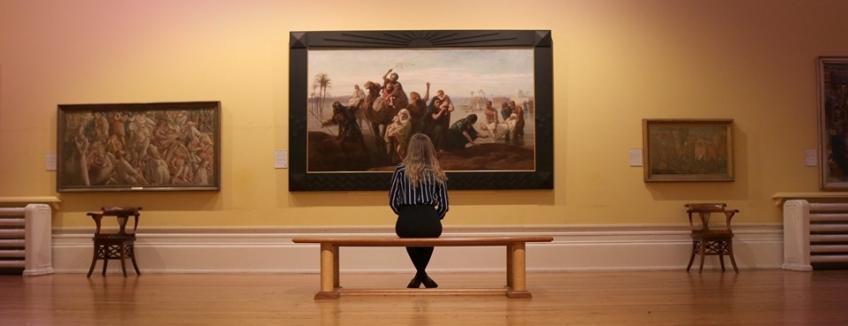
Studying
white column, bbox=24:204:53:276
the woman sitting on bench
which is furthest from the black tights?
white column, bbox=24:204:53:276

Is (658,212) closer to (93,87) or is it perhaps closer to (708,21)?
(708,21)

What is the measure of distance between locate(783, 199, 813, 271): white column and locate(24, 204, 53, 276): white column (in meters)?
10.9

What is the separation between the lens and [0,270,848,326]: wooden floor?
652 cm

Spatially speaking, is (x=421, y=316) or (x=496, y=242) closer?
(x=421, y=316)

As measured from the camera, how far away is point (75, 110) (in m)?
11.1

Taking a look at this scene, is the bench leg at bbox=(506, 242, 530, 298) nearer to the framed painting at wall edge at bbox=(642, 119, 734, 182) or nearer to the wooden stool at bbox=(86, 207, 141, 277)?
the framed painting at wall edge at bbox=(642, 119, 734, 182)

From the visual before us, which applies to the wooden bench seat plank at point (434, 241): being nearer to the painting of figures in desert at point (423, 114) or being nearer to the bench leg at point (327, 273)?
the bench leg at point (327, 273)

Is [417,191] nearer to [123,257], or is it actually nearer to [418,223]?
[418,223]

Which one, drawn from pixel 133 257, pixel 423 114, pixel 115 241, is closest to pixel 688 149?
pixel 423 114

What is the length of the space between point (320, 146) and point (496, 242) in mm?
4031

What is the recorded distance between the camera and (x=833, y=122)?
11.1 metres

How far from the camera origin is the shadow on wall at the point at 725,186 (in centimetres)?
1101

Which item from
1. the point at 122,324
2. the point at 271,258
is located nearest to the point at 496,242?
the point at 122,324

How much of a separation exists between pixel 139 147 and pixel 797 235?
9.78m
